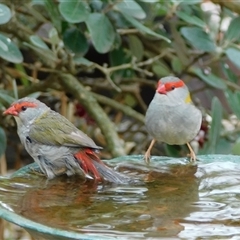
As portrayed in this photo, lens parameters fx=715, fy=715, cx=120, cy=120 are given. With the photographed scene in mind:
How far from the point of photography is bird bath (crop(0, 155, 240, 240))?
1770mm

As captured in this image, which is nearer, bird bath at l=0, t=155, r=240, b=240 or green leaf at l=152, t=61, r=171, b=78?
bird bath at l=0, t=155, r=240, b=240

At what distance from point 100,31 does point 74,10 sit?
0.17 meters

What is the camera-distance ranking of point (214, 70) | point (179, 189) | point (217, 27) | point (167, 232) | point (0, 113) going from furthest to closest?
1. point (214, 70)
2. point (217, 27)
3. point (0, 113)
4. point (179, 189)
5. point (167, 232)

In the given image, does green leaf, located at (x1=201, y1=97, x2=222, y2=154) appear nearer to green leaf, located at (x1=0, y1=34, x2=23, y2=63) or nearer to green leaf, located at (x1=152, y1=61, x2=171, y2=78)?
green leaf, located at (x1=152, y1=61, x2=171, y2=78)

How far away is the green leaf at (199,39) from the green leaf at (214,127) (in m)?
0.26

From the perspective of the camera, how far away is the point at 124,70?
4.14 meters

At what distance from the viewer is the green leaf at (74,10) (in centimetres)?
317

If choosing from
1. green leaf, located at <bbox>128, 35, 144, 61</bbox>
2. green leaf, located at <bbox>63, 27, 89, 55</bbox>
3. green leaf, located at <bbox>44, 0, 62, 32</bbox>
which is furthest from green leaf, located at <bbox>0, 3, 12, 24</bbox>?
green leaf, located at <bbox>128, 35, 144, 61</bbox>

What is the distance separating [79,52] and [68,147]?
3.37ft

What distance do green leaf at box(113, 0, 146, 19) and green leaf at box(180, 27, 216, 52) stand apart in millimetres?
404

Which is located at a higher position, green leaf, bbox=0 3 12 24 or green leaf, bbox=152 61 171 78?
green leaf, bbox=0 3 12 24

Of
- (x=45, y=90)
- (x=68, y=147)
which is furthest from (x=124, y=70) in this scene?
(x=68, y=147)

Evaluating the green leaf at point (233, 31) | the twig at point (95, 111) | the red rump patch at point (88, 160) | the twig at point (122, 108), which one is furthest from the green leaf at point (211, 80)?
the red rump patch at point (88, 160)

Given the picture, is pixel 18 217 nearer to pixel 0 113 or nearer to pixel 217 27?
pixel 0 113
